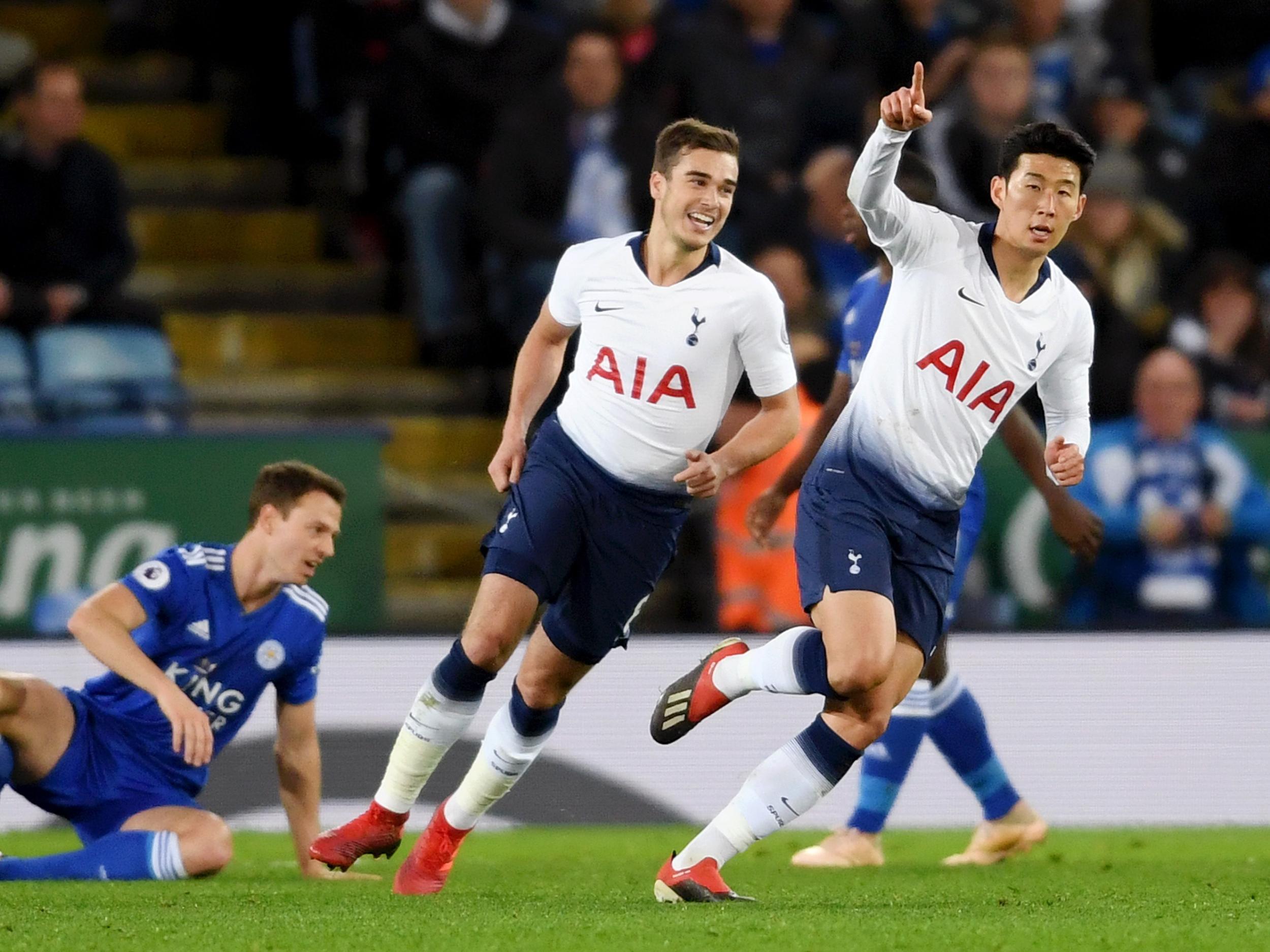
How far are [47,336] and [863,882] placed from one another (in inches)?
217

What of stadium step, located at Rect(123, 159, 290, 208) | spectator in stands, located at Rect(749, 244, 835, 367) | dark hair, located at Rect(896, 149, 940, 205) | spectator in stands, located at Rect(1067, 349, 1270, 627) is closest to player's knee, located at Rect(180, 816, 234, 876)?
dark hair, located at Rect(896, 149, 940, 205)

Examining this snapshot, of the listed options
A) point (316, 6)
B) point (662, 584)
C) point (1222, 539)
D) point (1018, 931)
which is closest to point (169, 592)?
point (1018, 931)

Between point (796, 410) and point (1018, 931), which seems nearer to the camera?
point (1018, 931)

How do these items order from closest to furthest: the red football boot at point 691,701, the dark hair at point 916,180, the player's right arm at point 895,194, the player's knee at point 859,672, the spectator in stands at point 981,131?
the player's right arm at point 895,194 → the player's knee at point 859,672 → the red football boot at point 691,701 → the dark hair at point 916,180 → the spectator in stands at point 981,131

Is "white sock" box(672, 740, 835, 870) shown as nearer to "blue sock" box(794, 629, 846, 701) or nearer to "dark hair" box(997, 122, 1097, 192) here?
"blue sock" box(794, 629, 846, 701)

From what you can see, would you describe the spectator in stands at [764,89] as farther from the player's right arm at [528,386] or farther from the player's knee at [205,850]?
the player's knee at [205,850]

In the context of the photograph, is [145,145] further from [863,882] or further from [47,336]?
[863,882]

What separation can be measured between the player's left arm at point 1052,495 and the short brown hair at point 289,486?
2165 millimetres

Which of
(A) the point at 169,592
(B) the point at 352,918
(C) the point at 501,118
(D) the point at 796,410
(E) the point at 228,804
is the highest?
(C) the point at 501,118

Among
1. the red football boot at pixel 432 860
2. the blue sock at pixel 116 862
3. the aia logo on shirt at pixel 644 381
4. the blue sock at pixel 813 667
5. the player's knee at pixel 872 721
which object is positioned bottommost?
the blue sock at pixel 116 862

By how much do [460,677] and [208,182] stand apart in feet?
24.3

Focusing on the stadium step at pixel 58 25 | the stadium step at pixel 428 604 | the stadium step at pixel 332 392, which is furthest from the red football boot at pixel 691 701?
the stadium step at pixel 58 25

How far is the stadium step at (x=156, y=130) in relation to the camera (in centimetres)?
1281

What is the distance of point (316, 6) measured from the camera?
488 inches
